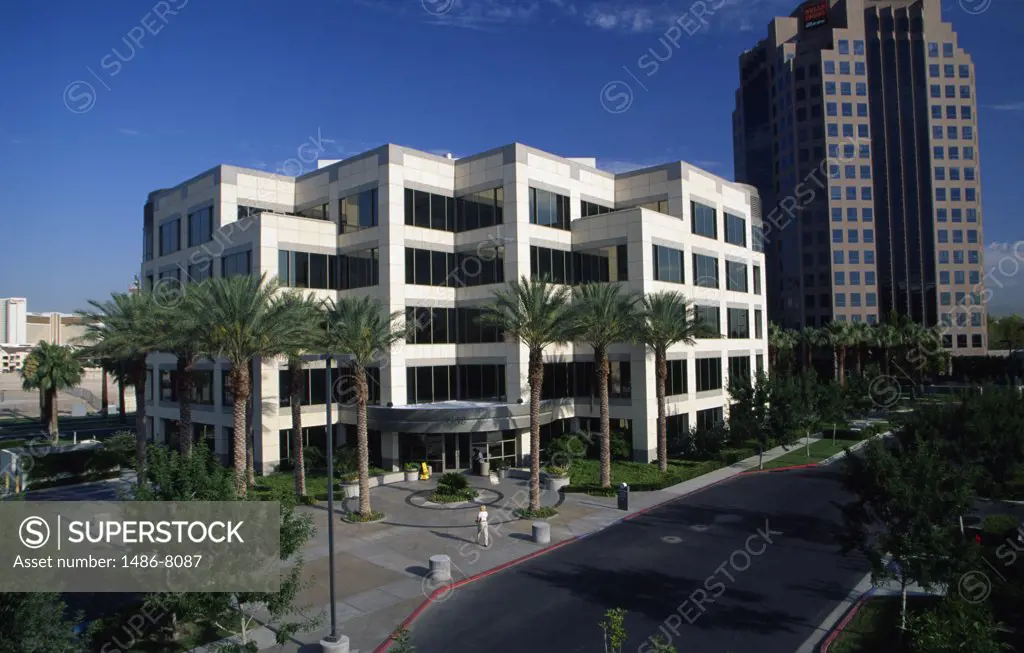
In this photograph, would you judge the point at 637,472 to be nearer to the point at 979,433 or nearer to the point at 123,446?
the point at 979,433

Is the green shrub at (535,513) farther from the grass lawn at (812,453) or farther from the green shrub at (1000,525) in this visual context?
the grass lawn at (812,453)

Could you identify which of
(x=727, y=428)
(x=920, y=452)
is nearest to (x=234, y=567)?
(x=920, y=452)

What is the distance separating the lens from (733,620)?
18.4 meters

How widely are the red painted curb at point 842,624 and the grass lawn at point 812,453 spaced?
71.0ft

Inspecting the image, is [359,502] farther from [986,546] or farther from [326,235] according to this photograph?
[986,546]

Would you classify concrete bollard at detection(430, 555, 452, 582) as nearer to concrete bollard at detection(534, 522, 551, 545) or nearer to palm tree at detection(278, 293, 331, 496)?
concrete bollard at detection(534, 522, 551, 545)

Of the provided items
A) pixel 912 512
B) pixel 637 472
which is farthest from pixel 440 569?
pixel 637 472

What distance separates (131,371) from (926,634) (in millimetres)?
36111

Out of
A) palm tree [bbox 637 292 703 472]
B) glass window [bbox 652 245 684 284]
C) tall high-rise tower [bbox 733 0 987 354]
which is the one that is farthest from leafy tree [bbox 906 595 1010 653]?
tall high-rise tower [bbox 733 0 987 354]

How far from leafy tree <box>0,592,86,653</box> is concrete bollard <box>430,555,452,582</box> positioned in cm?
1190

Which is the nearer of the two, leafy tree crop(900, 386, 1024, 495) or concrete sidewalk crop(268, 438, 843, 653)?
concrete sidewalk crop(268, 438, 843, 653)

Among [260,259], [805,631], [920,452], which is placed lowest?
[805,631]

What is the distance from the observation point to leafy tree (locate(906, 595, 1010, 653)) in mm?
12125

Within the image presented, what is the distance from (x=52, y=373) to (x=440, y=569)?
2158 inches
